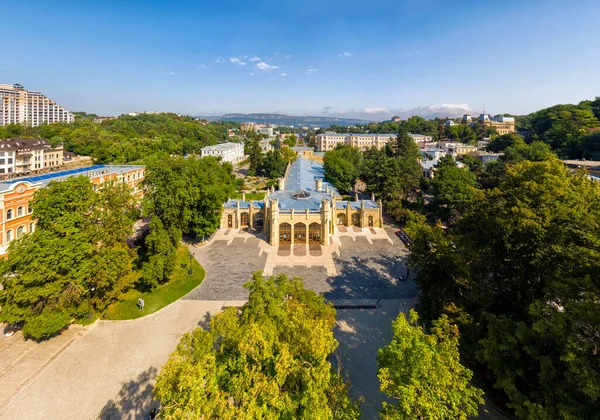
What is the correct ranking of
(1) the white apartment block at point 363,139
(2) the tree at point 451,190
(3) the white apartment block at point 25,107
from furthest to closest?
1. (3) the white apartment block at point 25,107
2. (1) the white apartment block at point 363,139
3. (2) the tree at point 451,190

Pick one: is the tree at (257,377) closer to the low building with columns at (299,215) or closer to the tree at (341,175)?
the low building with columns at (299,215)

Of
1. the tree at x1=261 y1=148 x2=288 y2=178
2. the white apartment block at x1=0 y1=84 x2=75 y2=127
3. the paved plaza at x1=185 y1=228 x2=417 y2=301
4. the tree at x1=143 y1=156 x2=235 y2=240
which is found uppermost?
the white apartment block at x1=0 y1=84 x2=75 y2=127

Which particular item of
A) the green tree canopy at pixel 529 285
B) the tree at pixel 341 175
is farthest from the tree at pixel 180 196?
the tree at pixel 341 175

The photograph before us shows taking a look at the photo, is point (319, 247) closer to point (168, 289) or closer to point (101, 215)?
point (168, 289)

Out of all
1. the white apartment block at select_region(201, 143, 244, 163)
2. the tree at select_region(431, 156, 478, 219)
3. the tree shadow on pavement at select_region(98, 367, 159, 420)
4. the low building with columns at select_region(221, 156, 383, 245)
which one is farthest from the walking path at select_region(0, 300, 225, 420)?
the white apartment block at select_region(201, 143, 244, 163)

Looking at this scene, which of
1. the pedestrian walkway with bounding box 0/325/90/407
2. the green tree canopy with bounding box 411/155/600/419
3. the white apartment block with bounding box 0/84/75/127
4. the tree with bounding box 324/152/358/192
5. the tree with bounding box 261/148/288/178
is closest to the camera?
the green tree canopy with bounding box 411/155/600/419

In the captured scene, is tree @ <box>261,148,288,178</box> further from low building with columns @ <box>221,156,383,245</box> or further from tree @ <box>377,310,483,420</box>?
tree @ <box>377,310,483,420</box>

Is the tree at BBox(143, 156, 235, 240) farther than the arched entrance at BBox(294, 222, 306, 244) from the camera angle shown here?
No
